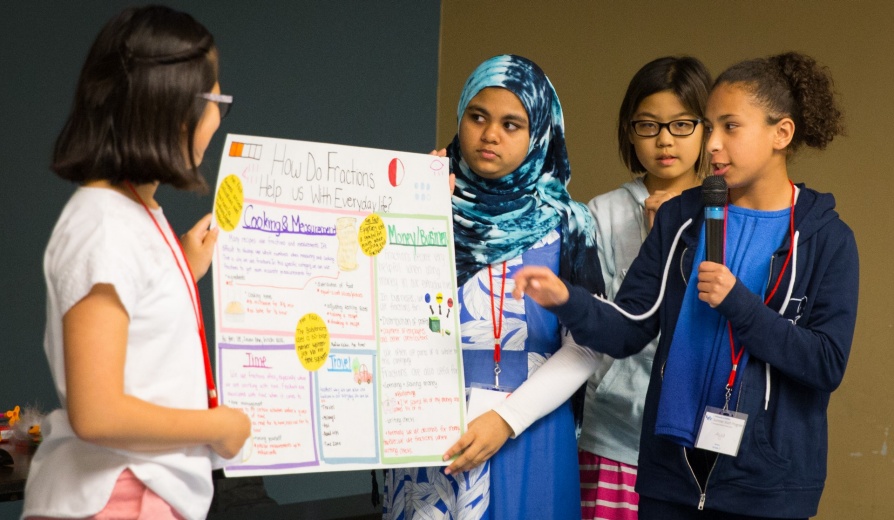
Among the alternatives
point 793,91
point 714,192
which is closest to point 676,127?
point 793,91

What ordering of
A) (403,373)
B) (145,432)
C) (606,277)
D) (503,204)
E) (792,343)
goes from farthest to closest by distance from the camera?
1. (606,277)
2. (503,204)
3. (403,373)
4. (792,343)
5. (145,432)

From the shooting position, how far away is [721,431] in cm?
187

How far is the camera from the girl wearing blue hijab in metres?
2.13

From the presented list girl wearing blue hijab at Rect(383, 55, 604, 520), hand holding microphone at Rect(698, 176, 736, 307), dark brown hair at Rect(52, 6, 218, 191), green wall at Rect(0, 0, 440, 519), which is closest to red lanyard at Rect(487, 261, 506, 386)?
girl wearing blue hijab at Rect(383, 55, 604, 520)

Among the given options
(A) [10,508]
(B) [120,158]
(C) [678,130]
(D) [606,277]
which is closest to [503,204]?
(D) [606,277]

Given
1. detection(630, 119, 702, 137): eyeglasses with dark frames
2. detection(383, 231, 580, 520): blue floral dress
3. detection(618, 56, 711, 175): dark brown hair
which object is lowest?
detection(383, 231, 580, 520): blue floral dress

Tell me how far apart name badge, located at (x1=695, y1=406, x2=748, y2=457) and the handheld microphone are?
0.32 m

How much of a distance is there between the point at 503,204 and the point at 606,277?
0.49m

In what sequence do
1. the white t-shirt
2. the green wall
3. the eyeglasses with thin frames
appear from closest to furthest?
the white t-shirt, the eyeglasses with thin frames, the green wall

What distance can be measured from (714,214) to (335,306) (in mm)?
830

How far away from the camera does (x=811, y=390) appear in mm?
1919

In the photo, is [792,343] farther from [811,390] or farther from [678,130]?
[678,130]

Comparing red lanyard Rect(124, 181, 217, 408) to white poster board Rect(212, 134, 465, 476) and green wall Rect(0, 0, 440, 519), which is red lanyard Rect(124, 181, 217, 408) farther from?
green wall Rect(0, 0, 440, 519)

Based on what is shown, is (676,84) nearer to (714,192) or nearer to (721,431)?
(714,192)
